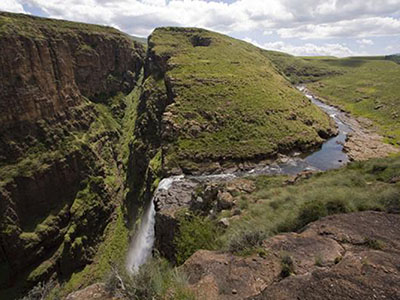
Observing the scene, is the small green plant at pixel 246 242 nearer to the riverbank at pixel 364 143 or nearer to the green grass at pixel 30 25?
the riverbank at pixel 364 143

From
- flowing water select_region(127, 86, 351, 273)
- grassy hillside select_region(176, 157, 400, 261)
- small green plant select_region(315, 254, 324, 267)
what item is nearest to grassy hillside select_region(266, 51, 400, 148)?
flowing water select_region(127, 86, 351, 273)

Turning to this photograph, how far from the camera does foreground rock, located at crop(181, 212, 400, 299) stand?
6.73 m

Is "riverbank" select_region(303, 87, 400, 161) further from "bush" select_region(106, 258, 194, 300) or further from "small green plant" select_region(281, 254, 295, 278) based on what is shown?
"bush" select_region(106, 258, 194, 300)

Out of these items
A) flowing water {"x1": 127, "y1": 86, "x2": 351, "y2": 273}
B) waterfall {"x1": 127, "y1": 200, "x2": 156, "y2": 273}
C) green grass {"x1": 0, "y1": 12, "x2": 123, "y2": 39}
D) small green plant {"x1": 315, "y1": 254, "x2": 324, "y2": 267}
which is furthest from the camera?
green grass {"x1": 0, "y1": 12, "x2": 123, "y2": 39}

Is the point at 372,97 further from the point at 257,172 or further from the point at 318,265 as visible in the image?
the point at 318,265

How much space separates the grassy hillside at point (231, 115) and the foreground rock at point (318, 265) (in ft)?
92.0

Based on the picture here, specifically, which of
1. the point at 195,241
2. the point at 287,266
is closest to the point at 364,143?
the point at 195,241

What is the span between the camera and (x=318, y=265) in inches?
337

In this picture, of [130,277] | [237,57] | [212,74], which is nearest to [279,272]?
[130,277]

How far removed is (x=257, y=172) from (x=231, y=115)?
15.5 m

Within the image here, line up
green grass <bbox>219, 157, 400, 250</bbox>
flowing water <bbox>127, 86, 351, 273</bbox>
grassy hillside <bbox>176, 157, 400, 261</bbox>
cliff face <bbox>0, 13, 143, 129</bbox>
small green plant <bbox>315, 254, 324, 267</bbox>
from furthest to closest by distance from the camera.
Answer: cliff face <bbox>0, 13, 143, 129</bbox>, flowing water <bbox>127, 86, 351, 273</bbox>, green grass <bbox>219, 157, 400, 250</bbox>, grassy hillside <bbox>176, 157, 400, 261</bbox>, small green plant <bbox>315, 254, 324, 267</bbox>

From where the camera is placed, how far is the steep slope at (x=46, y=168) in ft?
112

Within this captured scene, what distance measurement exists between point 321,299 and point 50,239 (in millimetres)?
40693

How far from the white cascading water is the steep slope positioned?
Answer: 10.5 meters
